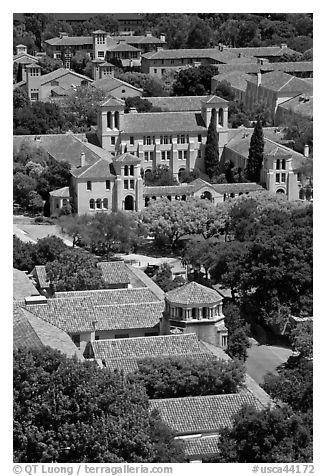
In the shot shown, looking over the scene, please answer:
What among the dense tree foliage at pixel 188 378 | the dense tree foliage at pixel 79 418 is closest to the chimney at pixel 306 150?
the dense tree foliage at pixel 188 378

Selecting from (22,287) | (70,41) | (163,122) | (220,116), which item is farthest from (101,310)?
(70,41)

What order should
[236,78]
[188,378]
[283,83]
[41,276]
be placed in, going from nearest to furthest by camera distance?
[188,378] < [41,276] < [283,83] < [236,78]

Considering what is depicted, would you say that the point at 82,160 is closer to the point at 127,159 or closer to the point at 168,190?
the point at 127,159

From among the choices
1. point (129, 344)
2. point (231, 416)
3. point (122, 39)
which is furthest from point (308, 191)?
point (122, 39)

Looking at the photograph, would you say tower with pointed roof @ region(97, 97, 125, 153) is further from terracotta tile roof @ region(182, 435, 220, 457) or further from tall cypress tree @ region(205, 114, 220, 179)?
terracotta tile roof @ region(182, 435, 220, 457)
